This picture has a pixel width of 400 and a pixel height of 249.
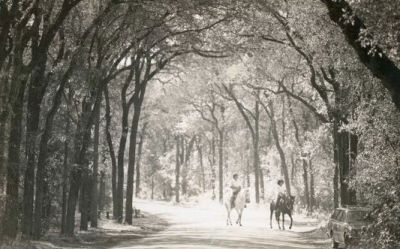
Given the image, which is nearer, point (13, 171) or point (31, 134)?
point (13, 171)

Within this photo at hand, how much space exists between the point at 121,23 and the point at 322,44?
8437 mm

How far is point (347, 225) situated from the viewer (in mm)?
18875

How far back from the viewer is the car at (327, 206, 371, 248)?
18.5 m

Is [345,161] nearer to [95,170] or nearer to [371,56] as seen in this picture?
[95,170]

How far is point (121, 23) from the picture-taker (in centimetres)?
2481

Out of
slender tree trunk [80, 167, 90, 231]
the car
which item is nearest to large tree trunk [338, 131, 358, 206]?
the car

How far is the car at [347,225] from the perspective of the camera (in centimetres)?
1845

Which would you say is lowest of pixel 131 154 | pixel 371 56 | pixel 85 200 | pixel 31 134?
pixel 85 200

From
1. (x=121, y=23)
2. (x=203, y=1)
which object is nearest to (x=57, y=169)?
(x=121, y=23)

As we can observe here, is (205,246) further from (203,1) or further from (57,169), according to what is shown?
(57,169)

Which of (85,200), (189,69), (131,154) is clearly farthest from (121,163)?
(189,69)

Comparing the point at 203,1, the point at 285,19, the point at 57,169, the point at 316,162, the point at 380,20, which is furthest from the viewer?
the point at 316,162

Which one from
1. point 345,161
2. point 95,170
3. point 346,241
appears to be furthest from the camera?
point 95,170

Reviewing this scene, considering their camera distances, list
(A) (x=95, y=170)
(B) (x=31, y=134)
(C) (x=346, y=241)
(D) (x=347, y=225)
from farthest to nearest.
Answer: (A) (x=95, y=170) → (B) (x=31, y=134) → (D) (x=347, y=225) → (C) (x=346, y=241)
